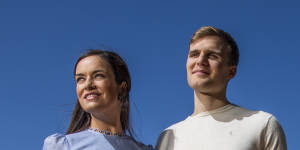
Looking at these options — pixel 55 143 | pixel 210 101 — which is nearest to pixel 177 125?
pixel 210 101

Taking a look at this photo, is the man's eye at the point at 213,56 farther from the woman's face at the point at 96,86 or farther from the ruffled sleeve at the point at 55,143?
the ruffled sleeve at the point at 55,143

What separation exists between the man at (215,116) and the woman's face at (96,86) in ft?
2.81

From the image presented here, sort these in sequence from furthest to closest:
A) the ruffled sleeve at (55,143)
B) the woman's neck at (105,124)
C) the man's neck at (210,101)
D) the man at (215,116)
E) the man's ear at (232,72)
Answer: the woman's neck at (105,124) → the man's ear at (232,72) → the man's neck at (210,101) → the ruffled sleeve at (55,143) → the man at (215,116)

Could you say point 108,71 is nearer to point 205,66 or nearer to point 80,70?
point 80,70

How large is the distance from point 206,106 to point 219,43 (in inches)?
32.1

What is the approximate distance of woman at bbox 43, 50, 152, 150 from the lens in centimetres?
532

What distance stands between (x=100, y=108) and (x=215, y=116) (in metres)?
1.48

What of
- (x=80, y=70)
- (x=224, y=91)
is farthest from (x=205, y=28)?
(x=80, y=70)

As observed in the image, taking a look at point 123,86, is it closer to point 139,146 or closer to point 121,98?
point 121,98

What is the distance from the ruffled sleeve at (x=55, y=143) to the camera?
200 inches

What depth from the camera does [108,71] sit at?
5.73 metres

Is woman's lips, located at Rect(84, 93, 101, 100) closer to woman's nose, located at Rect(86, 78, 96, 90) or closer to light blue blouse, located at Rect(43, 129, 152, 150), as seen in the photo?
woman's nose, located at Rect(86, 78, 96, 90)

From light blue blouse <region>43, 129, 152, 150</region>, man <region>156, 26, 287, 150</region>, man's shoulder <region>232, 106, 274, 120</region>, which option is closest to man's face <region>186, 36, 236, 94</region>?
man <region>156, 26, 287, 150</region>

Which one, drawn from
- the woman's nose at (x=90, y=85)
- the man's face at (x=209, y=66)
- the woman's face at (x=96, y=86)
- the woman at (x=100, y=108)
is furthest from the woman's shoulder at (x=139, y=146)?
the man's face at (x=209, y=66)
